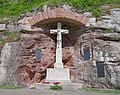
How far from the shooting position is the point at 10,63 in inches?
310

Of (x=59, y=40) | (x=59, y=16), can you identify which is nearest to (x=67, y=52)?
(x=59, y=40)

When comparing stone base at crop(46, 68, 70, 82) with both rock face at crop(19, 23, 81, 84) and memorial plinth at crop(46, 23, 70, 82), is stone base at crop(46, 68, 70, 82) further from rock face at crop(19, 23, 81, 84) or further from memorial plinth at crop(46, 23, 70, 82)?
rock face at crop(19, 23, 81, 84)

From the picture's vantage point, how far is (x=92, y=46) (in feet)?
27.5

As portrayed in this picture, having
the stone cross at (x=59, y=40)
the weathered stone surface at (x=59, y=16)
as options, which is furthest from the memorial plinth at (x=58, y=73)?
the weathered stone surface at (x=59, y=16)

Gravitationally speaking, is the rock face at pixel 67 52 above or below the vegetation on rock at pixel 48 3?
below

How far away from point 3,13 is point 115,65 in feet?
19.9

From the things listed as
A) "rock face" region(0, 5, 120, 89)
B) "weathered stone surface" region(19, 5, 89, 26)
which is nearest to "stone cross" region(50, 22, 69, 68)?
"rock face" region(0, 5, 120, 89)

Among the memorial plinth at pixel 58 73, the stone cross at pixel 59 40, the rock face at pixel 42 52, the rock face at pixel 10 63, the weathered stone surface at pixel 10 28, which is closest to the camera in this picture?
the rock face at pixel 10 63

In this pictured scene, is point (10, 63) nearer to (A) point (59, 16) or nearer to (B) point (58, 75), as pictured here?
(B) point (58, 75)

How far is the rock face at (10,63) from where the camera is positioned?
25.1 feet

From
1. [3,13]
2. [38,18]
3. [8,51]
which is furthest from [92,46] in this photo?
[3,13]

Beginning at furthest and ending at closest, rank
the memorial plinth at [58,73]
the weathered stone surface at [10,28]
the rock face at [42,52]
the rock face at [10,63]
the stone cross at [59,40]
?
1. the stone cross at [59,40]
2. the weathered stone surface at [10,28]
3. the rock face at [42,52]
4. the memorial plinth at [58,73]
5. the rock face at [10,63]

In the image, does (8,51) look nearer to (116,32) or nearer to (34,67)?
(34,67)

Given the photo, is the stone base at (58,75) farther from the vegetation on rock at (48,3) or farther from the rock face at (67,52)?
the vegetation on rock at (48,3)
